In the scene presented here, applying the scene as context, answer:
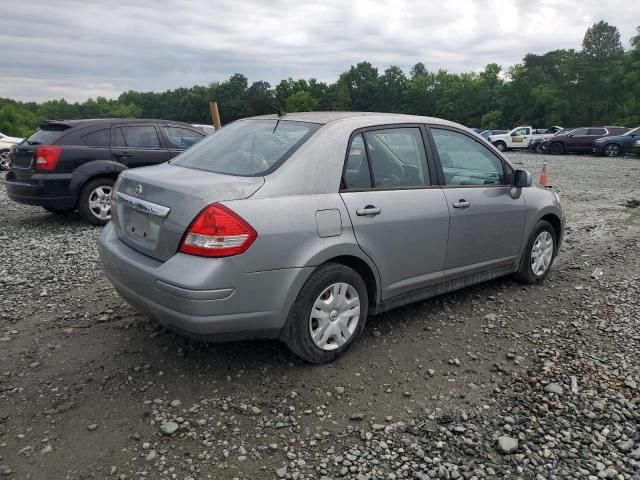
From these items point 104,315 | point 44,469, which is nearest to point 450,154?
point 104,315

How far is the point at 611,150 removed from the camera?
84.2 feet

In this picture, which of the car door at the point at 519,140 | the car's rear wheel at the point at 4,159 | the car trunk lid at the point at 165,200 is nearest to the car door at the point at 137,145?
the car trunk lid at the point at 165,200

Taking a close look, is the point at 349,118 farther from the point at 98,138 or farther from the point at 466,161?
the point at 98,138

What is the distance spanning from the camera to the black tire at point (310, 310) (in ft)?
10.5

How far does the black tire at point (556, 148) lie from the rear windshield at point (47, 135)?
26868mm

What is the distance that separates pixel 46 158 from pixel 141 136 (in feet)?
4.99

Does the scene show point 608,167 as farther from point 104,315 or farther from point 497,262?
point 104,315

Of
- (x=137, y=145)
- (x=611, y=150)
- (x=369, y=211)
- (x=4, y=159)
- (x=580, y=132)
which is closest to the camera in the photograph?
(x=369, y=211)

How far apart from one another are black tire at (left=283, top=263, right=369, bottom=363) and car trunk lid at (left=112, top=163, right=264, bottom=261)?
27.2 inches

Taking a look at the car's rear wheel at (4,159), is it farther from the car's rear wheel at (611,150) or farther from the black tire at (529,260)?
the car's rear wheel at (611,150)

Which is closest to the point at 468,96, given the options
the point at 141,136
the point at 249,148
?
the point at 141,136

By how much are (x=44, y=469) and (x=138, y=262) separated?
123cm

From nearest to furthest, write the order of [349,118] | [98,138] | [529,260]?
[349,118]
[529,260]
[98,138]

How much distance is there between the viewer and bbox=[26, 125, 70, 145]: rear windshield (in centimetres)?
766
